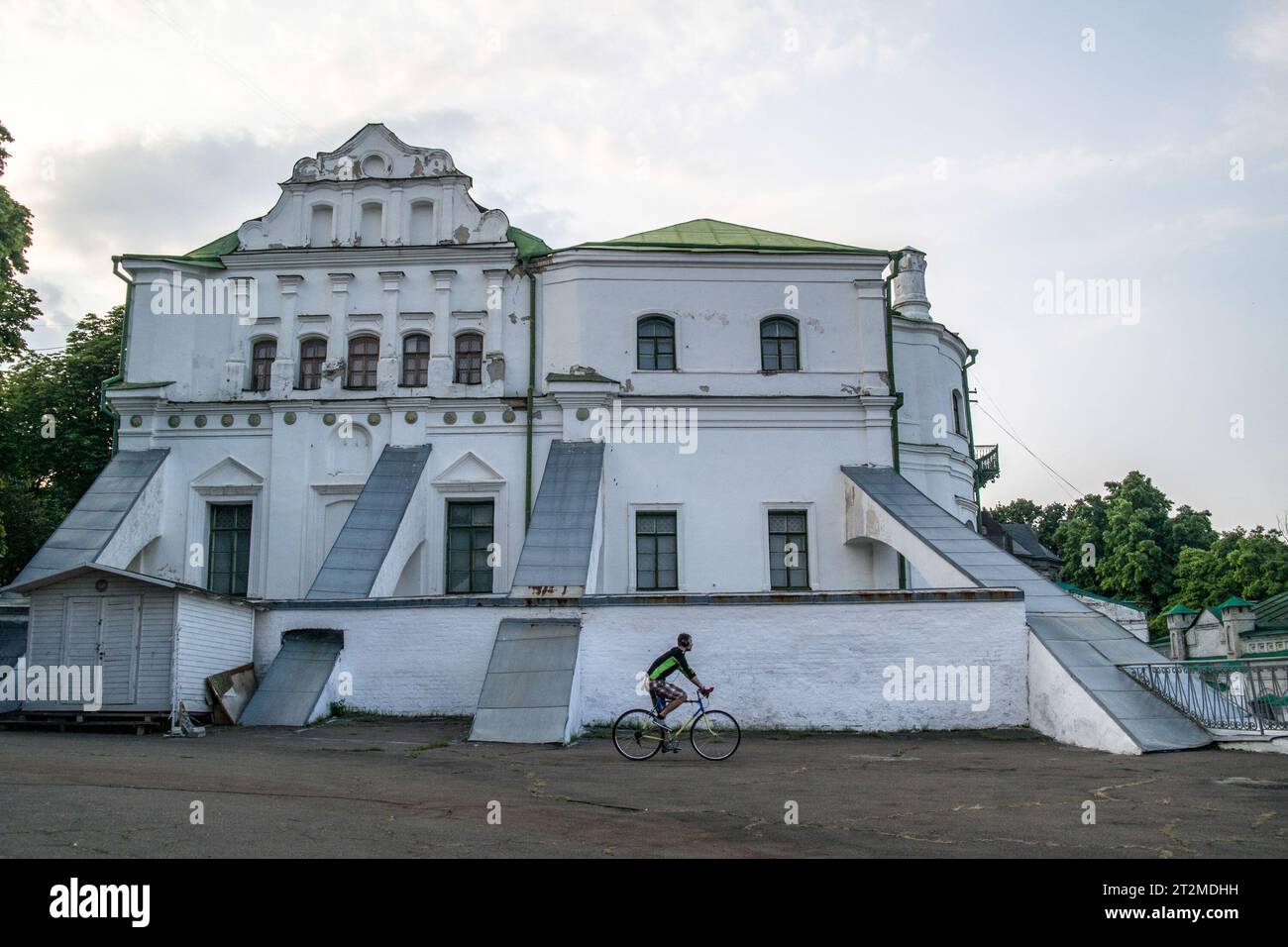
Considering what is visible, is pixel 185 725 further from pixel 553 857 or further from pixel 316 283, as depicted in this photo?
pixel 316 283

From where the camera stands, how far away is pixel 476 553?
24766mm

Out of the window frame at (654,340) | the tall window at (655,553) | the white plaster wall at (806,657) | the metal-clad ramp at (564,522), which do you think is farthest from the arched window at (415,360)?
the white plaster wall at (806,657)

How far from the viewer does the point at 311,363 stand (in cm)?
2617

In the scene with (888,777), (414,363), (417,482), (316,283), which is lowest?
(888,777)

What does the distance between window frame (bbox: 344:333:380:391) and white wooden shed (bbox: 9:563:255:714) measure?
29.6 feet

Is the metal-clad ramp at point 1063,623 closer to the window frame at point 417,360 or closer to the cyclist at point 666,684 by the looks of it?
the cyclist at point 666,684

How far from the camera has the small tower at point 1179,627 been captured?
1826 inches

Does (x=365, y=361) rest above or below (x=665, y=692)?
above

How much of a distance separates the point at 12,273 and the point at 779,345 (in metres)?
17.7

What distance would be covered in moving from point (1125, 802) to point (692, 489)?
50.1ft

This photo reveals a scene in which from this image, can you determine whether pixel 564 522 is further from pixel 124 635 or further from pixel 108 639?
pixel 108 639
